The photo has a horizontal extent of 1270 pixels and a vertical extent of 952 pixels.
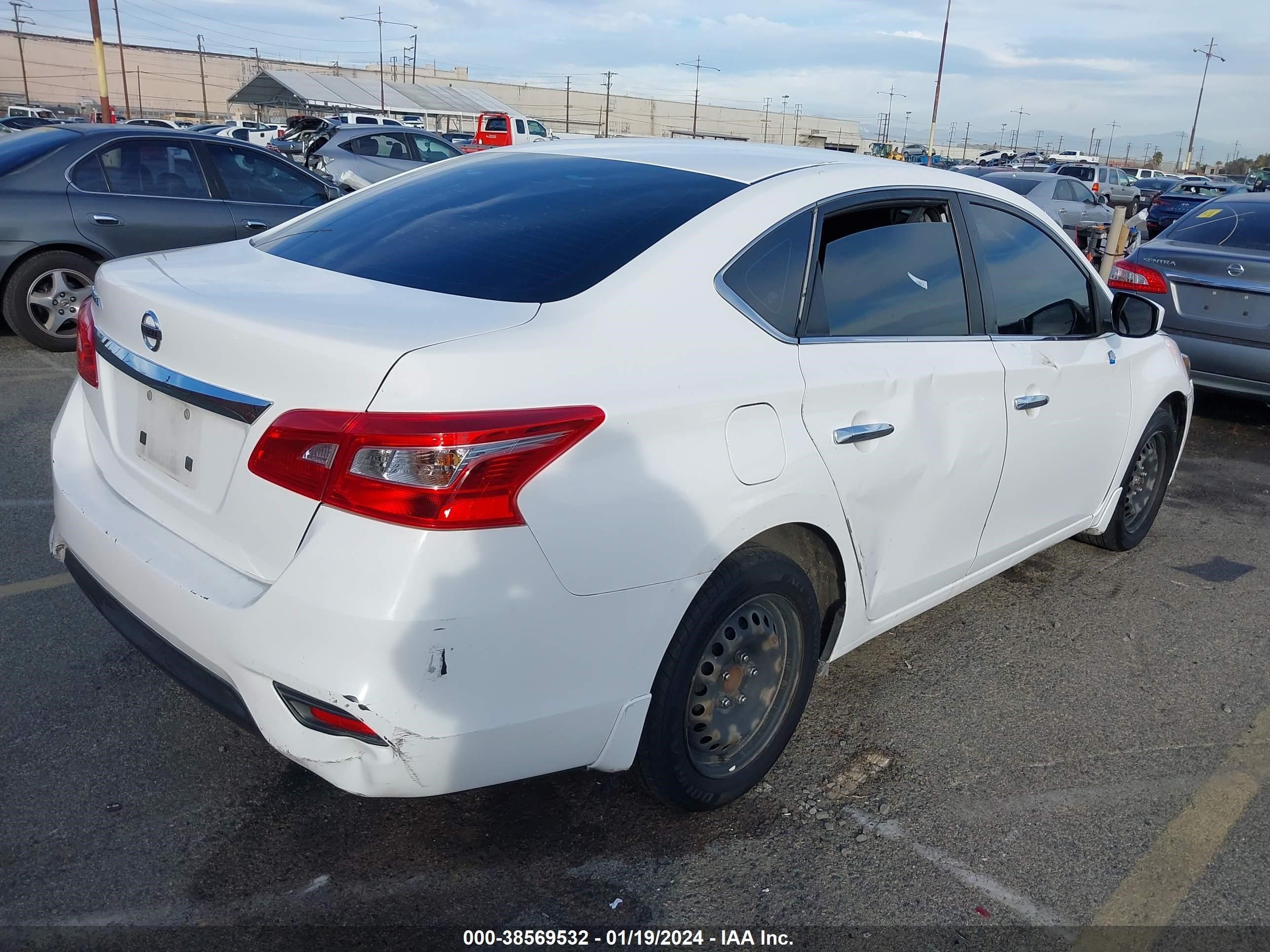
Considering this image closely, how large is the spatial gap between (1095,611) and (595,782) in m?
2.48

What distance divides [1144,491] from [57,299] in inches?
278

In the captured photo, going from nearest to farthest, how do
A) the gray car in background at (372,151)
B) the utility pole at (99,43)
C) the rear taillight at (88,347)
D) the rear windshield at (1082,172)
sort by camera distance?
the rear taillight at (88,347)
the gray car in background at (372,151)
the utility pole at (99,43)
the rear windshield at (1082,172)

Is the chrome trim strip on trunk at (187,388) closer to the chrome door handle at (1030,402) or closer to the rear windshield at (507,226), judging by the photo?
the rear windshield at (507,226)

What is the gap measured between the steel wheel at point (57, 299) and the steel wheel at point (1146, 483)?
6.75 metres

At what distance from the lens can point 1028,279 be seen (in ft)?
12.2

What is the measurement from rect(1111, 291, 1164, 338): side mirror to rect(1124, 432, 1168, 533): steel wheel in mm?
735

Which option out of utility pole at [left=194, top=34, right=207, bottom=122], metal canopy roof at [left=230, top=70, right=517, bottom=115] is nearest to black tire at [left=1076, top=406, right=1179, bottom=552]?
metal canopy roof at [left=230, top=70, right=517, bottom=115]

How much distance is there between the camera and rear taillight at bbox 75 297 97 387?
9.20 feet

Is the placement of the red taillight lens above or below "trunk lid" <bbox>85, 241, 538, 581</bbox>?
below

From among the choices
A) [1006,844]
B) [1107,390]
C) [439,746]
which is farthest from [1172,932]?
[1107,390]

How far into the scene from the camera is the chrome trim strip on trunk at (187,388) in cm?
215

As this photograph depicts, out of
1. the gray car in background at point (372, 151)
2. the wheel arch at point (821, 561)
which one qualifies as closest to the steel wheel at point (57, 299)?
the wheel arch at point (821, 561)

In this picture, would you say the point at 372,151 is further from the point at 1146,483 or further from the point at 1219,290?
the point at 1146,483

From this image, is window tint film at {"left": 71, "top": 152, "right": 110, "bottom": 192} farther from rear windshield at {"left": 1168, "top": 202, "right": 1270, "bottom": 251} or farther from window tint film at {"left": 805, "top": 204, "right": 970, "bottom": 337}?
rear windshield at {"left": 1168, "top": 202, "right": 1270, "bottom": 251}
